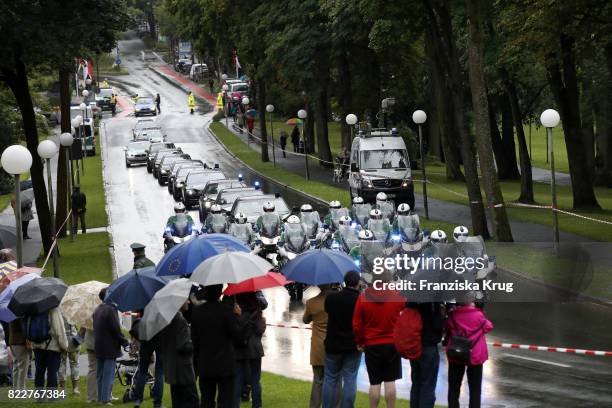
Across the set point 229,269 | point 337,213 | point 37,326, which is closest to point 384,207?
point 337,213

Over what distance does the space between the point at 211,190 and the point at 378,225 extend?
1581cm

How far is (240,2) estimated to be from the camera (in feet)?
204

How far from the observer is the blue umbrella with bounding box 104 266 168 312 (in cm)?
1513

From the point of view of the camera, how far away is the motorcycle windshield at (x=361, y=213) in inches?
1235

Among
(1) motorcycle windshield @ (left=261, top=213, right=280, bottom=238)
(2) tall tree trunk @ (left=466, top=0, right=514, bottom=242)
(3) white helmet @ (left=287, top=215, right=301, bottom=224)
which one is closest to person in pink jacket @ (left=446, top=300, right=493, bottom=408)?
(3) white helmet @ (left=287, top=215, right=301, bottom=224)

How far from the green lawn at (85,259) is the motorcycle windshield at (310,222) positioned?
545 centimetres

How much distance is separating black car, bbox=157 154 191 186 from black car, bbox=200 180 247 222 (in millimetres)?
12067

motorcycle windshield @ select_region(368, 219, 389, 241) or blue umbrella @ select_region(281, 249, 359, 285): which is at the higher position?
blue umbrella @ select_region(281, 249, 359, 285)

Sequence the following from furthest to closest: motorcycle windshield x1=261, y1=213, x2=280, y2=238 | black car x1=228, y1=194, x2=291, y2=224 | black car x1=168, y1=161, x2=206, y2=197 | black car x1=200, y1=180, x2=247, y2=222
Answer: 1. black car x1=168, y1=161, x2=206, y2=197
2. black car x1=200, y1=180, x2=247, y2=222
3. black car x1=228, y1=194, x2=291, y2=224
4. motorcycle windshield x1=261, y1=213, x2=280, y2=238

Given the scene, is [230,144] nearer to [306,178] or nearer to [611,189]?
[306,178]

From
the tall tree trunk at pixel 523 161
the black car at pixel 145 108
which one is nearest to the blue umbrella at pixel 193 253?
the tall tree trunk at pixel 523 161

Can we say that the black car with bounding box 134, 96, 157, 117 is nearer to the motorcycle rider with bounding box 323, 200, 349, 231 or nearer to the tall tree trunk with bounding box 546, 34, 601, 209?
the tall tree trunk with bounding box 546, 34, 601, 209

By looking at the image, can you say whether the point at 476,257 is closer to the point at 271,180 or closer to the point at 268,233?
the point at 268,233

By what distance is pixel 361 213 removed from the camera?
31.6 metres
